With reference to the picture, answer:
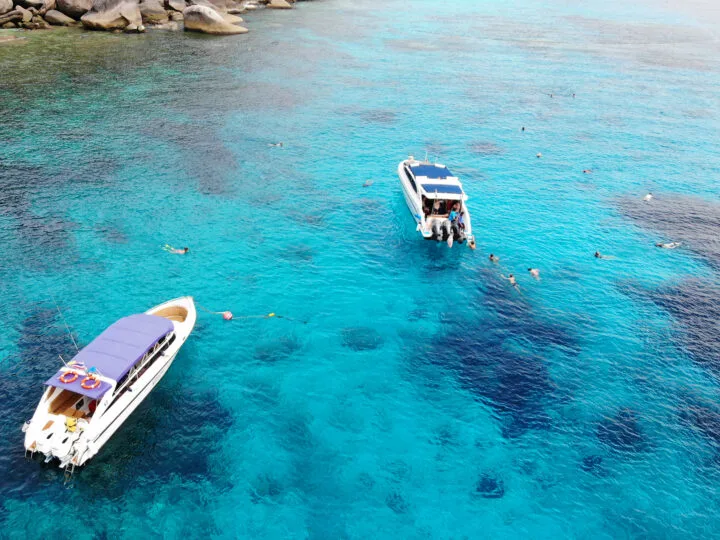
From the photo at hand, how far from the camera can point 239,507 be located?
27031 mm

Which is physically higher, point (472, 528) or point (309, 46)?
point (309, 46)

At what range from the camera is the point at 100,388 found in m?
28.7

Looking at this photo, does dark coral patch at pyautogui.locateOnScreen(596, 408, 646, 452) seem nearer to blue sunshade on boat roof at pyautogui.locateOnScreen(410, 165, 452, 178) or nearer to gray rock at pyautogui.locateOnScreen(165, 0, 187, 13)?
blue sunshade on boat roof at pyautogui.locateOnScreen(410, 165, 452, 178)

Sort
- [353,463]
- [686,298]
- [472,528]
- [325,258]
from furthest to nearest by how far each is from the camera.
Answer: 1. [325,258]
2. [686,298]
3. [353,463]
4. [472,528]

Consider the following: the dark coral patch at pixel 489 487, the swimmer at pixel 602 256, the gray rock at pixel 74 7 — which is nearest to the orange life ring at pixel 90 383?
the dark coral patch at pixel 489 487

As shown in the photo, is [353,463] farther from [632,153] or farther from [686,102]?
[686,102]

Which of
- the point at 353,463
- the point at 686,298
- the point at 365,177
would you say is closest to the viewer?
the point at 353,463

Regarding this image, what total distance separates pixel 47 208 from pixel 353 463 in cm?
3963

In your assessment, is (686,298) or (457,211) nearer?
(686,298)

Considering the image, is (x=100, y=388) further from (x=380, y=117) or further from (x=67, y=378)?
(x=380, y=117)

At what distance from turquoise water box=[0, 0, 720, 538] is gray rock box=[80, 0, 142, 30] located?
28062 millimetres

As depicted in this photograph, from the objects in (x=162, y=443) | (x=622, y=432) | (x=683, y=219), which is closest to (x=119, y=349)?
(x=162, y=443)

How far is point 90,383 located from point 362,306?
772 inches

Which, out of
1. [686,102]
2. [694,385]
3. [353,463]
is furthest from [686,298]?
[686,102]
